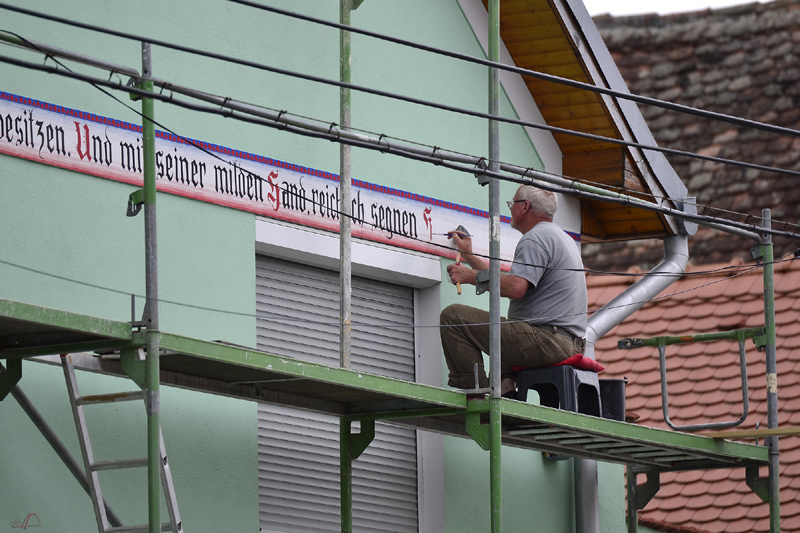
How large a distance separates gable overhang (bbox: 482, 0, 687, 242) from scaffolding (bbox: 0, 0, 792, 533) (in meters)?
0.98

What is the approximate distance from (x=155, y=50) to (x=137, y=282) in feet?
4.99

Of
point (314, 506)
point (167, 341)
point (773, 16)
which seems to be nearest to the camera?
point (167, 341)

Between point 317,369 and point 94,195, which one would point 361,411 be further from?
point 94,195

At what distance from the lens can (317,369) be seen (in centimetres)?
830

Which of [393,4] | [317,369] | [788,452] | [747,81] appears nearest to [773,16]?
[747,81]

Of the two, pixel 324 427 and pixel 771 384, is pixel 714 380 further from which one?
pixel 324 427

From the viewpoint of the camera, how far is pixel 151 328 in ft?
24.3

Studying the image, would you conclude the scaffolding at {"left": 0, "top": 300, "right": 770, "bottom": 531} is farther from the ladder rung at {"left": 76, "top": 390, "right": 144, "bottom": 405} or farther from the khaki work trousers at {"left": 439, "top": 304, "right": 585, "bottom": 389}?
the khaki work trousers at {"left": 439, "top": 304, "right": 585, "bottom": 389}

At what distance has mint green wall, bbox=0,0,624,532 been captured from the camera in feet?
28.6

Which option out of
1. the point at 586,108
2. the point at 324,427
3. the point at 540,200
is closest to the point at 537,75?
the point at 540,200

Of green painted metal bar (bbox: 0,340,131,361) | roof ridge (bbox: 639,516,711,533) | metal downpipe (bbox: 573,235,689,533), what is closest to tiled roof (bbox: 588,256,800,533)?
roof ridge (bbox: 639,516,711,533)

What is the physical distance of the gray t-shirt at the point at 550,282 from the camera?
10250 millimetres

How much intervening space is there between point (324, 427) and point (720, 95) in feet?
34.1

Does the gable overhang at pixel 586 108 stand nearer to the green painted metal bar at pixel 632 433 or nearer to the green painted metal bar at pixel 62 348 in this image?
the green painted metal bar at pixel 632 433
